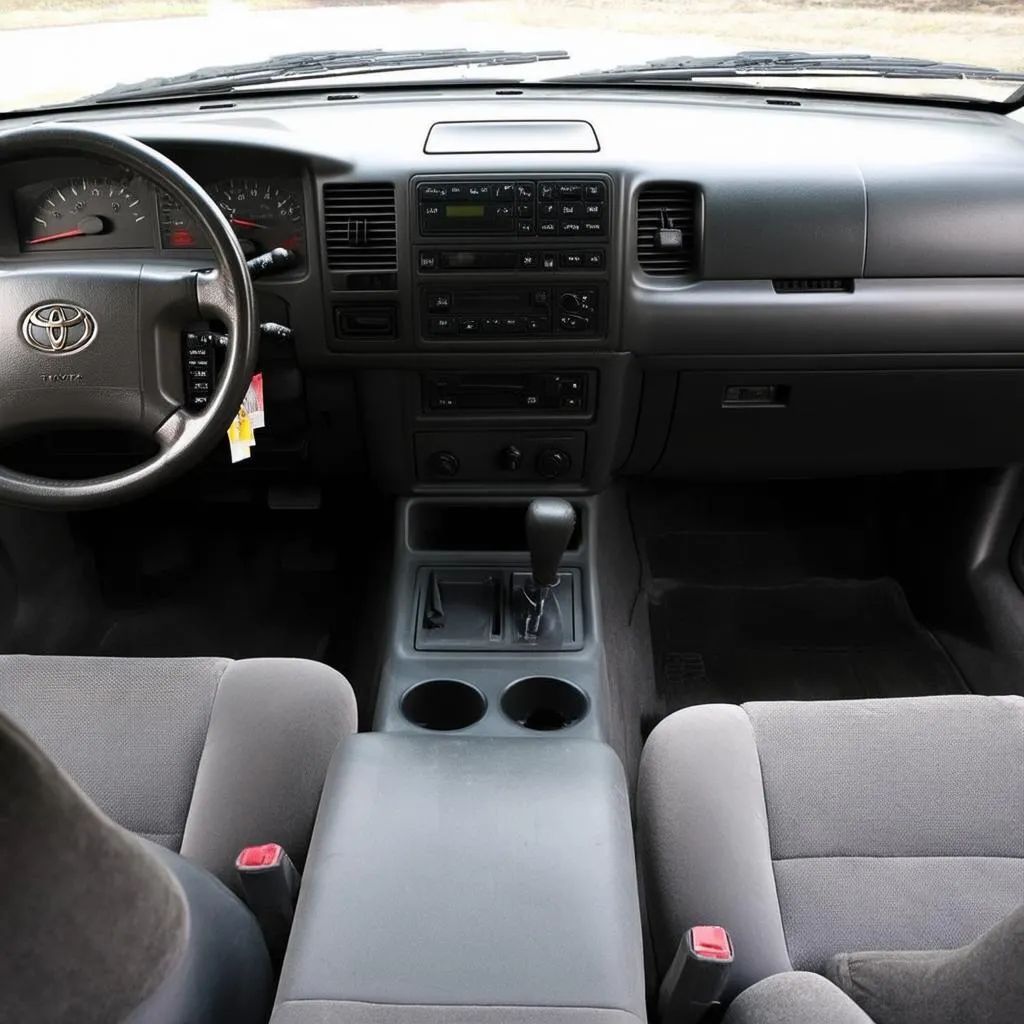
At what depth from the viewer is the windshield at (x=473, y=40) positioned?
5.62 ft

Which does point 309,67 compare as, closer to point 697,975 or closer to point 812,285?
point 812,285

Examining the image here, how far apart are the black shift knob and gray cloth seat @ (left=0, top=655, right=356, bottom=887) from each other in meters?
0.47

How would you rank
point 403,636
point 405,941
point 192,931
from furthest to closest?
point 403,636 < point 405,941 < point 192,931

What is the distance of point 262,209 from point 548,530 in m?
0.71

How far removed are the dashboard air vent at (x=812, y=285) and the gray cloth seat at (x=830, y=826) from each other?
2.34ft

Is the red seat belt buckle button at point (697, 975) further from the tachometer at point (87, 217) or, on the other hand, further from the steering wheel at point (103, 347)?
the tachometer at point (87, 217)

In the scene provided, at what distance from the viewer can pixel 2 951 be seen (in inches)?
20.3

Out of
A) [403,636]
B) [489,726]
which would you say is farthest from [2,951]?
[403,636]

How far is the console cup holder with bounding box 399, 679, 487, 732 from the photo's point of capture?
65.4 inches

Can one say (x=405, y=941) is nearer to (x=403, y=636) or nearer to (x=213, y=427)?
(x=213, y=427)

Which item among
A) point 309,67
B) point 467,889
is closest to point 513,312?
point 309,67

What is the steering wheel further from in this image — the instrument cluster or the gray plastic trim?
the gray plastic trim

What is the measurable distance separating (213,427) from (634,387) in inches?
32.6

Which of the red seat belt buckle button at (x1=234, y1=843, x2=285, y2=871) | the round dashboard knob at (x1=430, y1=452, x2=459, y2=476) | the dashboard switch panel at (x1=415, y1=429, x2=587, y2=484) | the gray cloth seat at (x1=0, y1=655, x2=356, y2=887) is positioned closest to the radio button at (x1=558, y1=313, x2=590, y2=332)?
the dashboard switch panel at (x1=415, y1=429, x2=587, y2=484)
